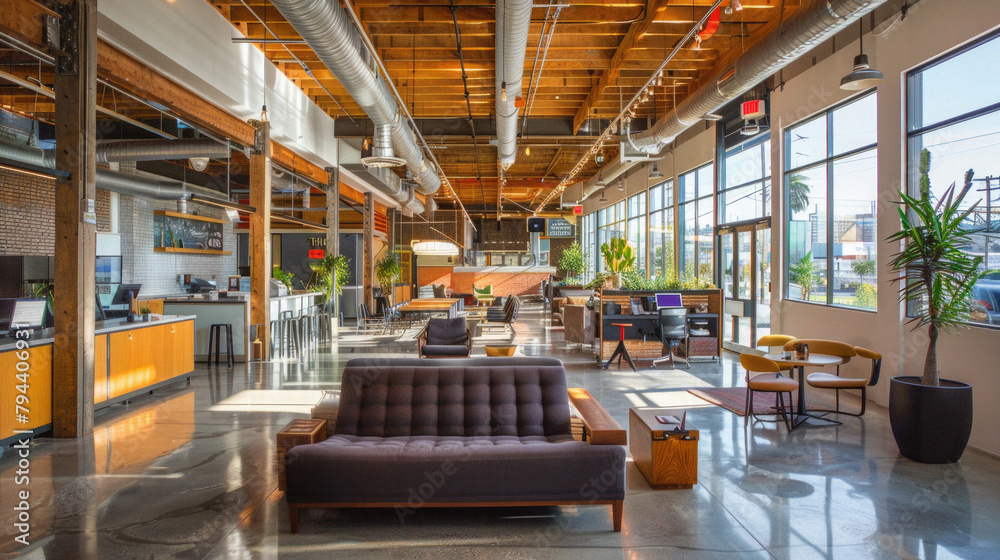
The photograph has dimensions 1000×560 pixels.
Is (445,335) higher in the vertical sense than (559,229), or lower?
lower

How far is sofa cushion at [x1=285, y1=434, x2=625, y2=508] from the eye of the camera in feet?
9.93

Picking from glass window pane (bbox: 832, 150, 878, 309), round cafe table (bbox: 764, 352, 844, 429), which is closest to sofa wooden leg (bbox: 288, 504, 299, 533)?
round cafe table (bbox: 764, 352, 844, 429)

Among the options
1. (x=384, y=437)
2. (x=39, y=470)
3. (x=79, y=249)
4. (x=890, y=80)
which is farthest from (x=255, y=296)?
(x=890, y=80)

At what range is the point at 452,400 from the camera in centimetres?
383

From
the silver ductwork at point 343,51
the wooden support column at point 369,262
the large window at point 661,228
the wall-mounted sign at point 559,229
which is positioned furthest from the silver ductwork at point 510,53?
the wall-mounted sign at point 559,229

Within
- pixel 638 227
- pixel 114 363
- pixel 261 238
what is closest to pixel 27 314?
pixel 114 363

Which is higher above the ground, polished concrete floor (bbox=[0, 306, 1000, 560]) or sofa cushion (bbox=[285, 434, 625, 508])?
sofa cushion (bbox=[285, 434, 625, 508])

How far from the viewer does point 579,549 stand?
2928 millimetres

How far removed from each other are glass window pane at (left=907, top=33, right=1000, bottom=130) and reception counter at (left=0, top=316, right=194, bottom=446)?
8678mm

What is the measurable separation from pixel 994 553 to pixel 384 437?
3.55 m

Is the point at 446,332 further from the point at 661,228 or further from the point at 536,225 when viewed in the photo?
the point at 536,225

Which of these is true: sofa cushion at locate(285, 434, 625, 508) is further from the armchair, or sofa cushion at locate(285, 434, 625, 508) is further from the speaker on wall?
the speaker on wall

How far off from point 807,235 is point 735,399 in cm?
306

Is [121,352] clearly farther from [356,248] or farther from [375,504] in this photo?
[356,248]
